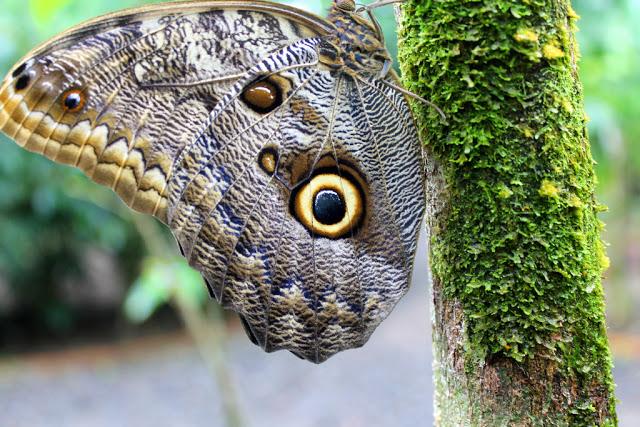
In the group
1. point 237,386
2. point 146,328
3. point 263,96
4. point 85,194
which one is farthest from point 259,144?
point 146,328

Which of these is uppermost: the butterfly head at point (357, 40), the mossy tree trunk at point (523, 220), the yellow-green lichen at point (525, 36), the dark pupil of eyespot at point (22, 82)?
the butterfly head at point (357, 40)

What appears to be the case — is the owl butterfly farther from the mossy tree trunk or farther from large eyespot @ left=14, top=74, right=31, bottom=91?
the mossy tree trunk

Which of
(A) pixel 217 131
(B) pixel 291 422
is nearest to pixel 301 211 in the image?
(A) pixel 217 131

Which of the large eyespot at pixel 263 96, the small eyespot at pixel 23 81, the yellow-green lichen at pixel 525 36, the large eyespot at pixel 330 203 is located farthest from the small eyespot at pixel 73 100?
the yellow-green lichen at pixel 525 36

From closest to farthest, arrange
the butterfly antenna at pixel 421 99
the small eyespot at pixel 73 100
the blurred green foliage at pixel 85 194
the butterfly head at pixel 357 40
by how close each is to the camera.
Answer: the butterfly antenna at pixel 421 99 < the butterfly head at pixel 357 40 < the small eyespot at pixel 73 100 < the blurred green foliage at pixel 85 194

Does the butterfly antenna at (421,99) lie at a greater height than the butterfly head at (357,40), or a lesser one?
lesser

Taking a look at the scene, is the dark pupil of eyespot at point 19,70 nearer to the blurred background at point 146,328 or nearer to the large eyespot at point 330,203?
the large eyespot at point 330,203

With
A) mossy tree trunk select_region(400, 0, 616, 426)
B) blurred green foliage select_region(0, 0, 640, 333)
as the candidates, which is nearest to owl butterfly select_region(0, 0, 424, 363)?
mossy tree trunk select_region(400, 0, 616, 426)
